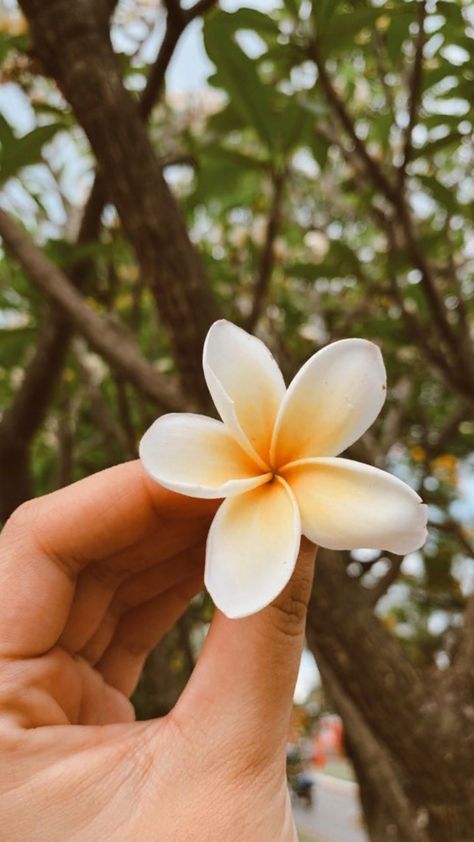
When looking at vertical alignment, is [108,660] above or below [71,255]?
below

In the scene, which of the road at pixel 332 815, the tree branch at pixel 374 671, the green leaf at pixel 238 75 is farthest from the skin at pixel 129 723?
the road at pixel 332 815

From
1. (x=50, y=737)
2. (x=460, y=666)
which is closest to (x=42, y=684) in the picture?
(x=50, y=737)

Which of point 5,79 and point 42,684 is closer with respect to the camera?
point 42,684

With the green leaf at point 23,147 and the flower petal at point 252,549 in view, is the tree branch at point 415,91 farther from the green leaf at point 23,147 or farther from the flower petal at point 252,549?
the flower petal at point 252,549

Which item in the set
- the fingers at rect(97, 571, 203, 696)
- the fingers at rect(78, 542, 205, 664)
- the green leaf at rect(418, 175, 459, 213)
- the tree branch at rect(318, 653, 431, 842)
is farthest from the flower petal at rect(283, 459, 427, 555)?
the green leaf at rect(418, 175, 459, 213)

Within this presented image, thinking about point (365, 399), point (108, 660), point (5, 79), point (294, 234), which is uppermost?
point (5, 79)

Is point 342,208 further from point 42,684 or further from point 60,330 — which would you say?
point 42,684
